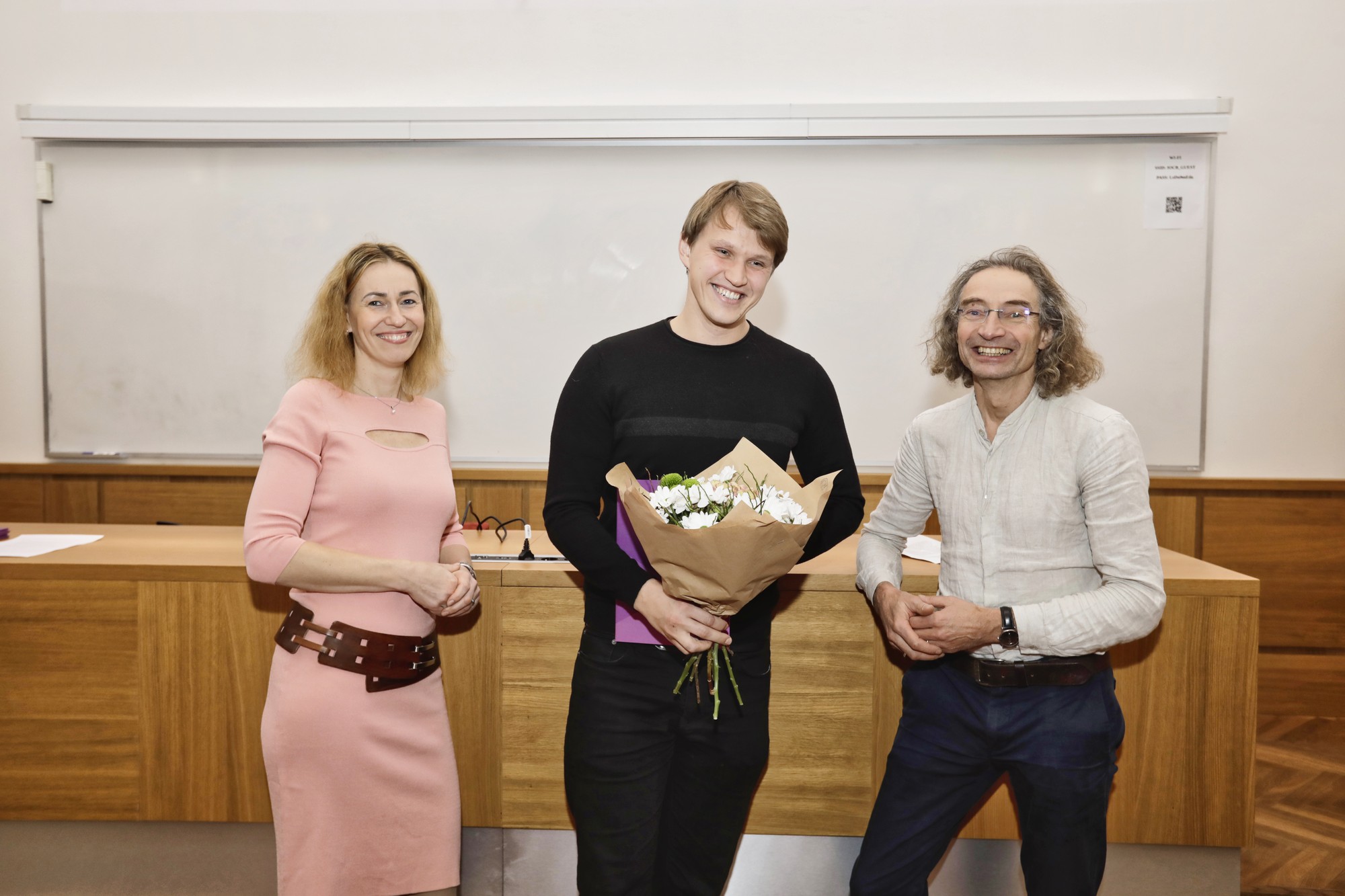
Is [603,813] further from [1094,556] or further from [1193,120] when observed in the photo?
[1193,120]

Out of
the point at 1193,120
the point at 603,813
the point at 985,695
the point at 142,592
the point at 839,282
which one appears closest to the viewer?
the point at 603,813

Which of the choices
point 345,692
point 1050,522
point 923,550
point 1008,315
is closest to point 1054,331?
point 1008,315

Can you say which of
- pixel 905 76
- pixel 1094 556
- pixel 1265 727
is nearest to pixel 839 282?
pixel 905 76

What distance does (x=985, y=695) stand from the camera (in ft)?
5.20

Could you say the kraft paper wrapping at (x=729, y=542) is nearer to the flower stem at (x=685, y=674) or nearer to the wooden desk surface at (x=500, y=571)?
the flower stem at (x=685, y=674)

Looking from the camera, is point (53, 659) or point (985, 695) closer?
point (985, 695)

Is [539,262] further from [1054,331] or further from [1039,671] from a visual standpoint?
[1039,671]

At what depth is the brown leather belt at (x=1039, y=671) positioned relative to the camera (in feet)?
5.08

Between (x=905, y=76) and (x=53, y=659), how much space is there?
3.78m

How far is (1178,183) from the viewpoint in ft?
11.5

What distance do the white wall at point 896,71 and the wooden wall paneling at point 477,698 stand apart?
259 cm

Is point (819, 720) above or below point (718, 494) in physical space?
below

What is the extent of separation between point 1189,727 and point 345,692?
197 centimetres

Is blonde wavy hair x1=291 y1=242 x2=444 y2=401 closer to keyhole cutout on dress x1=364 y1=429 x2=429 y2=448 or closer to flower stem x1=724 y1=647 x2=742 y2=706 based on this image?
keyhole cutout on dress x1=364 y1=429 x2=429 y2=448
